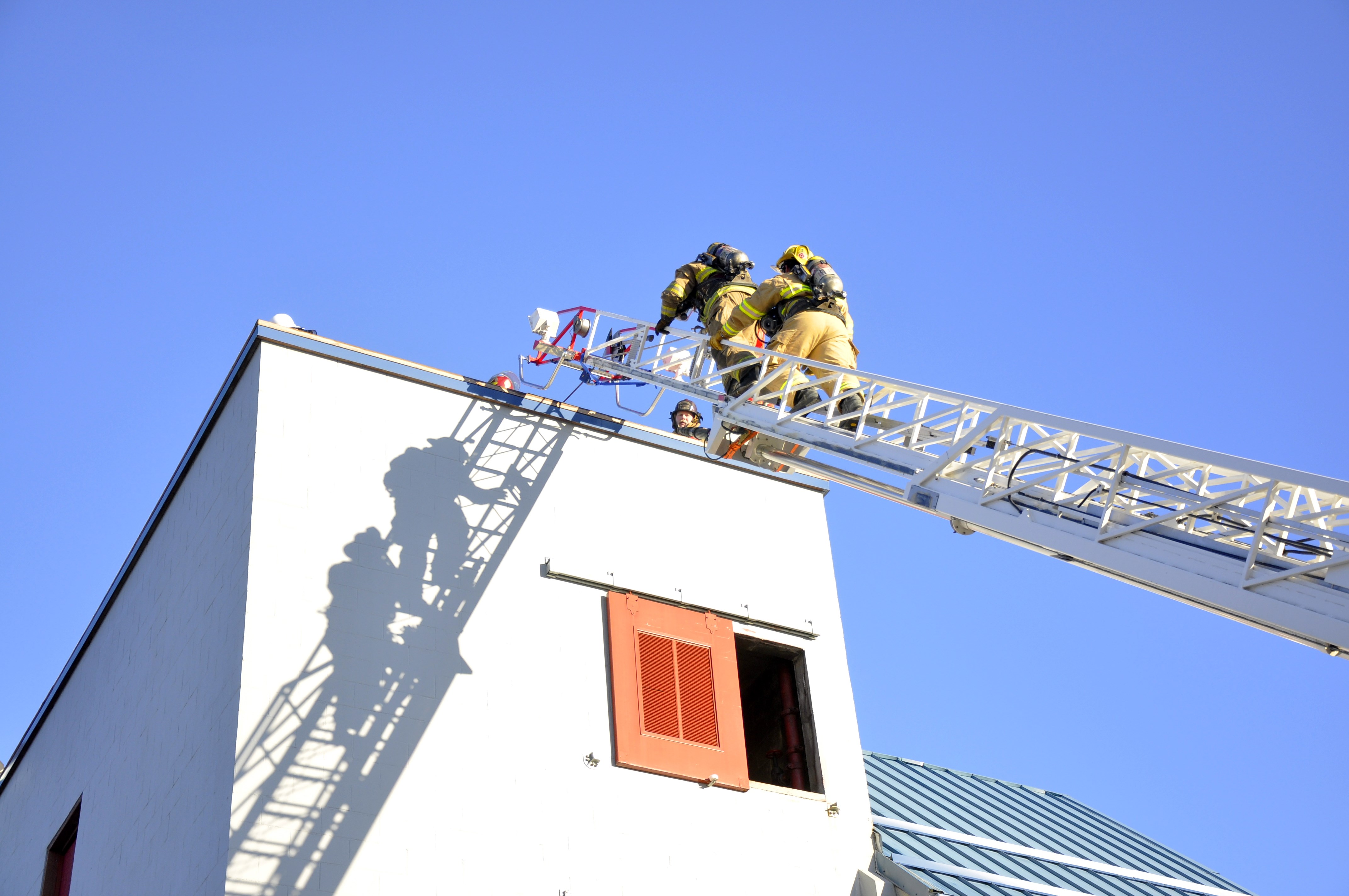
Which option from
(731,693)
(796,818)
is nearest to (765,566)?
(731,693)

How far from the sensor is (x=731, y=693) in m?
13.3

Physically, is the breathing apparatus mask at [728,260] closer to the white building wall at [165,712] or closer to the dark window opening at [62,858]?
the white building wall at [165,712]

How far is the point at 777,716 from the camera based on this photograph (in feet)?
49.0

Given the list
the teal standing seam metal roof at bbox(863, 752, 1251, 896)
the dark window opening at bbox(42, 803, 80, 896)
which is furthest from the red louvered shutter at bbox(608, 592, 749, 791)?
the dark window opening at bbox(42, 803, 80, 896)

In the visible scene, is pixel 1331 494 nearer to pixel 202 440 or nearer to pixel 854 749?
pixel 854 749

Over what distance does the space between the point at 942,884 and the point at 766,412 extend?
522 centimetres

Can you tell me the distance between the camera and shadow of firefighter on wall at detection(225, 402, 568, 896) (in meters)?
10.3

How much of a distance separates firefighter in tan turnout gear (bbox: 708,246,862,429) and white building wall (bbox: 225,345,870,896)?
9.14 ft

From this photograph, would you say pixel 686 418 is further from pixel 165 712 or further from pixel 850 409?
pixel 165 712

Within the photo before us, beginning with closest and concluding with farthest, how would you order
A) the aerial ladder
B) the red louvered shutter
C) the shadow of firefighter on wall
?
1. the aerial ladder
2. the shadow of firefighter on wall
3. the red louvered shutter

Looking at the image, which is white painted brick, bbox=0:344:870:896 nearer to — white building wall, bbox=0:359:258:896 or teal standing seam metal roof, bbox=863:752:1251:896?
white building wall, bbox=0:359:258:896

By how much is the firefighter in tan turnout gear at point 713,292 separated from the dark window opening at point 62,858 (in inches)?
349

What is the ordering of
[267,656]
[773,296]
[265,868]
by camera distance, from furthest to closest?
[773,296] → [267,656] → [265,868]

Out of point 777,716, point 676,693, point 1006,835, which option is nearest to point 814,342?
point 676,693
